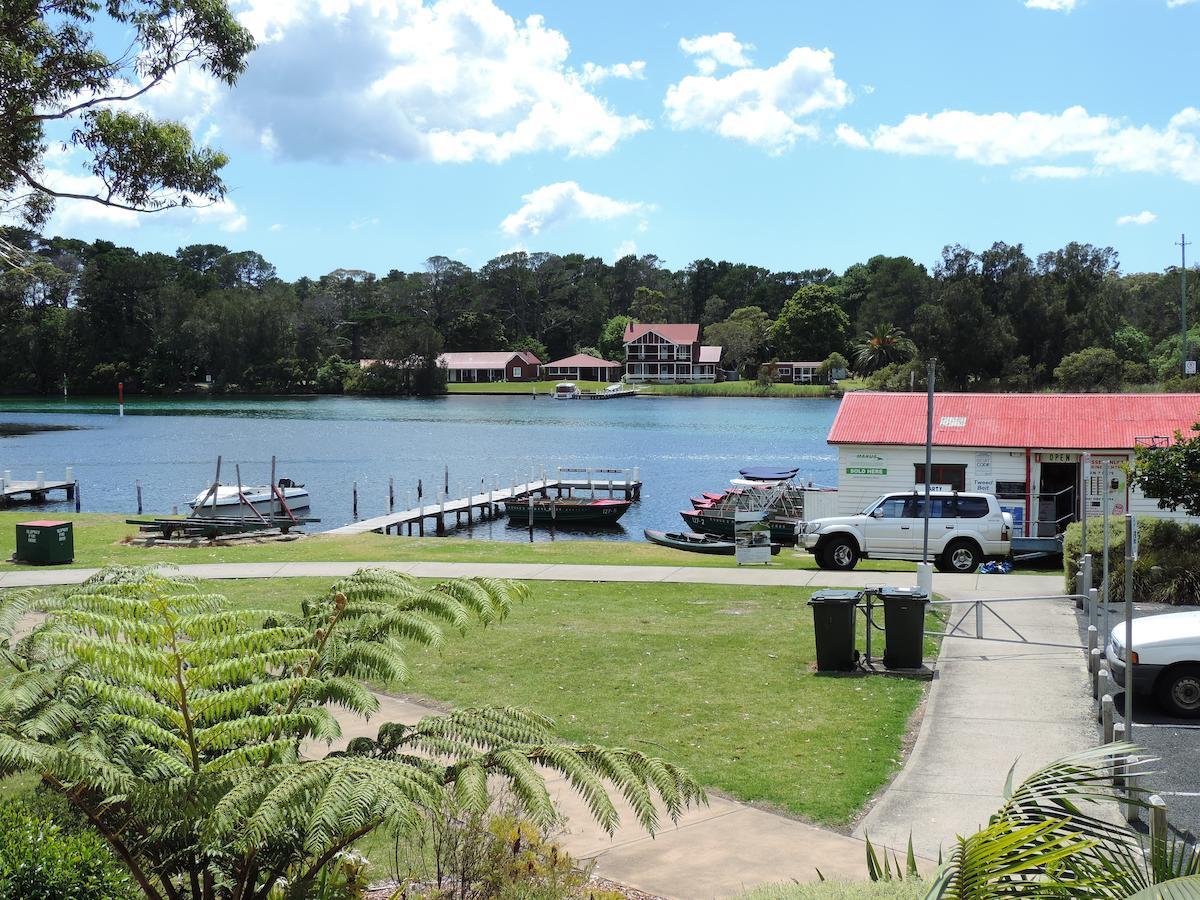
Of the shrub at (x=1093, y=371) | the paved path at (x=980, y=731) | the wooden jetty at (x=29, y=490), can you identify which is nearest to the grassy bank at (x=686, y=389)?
the shrub at (x=1093, y=371)

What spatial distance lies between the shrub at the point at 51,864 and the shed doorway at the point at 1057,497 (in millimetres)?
27439

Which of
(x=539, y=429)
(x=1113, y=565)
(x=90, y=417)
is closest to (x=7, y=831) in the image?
(x=1113, y=565)

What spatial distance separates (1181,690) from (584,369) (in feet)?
512

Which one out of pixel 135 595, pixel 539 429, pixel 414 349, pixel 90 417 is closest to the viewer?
pixel 135 595

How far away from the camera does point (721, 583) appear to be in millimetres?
20875

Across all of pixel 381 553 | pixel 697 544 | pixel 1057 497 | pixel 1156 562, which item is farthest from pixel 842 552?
pixel 381 553

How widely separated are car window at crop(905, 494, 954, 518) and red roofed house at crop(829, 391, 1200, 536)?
11.3ft

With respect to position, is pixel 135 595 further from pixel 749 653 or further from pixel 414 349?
pixel 414 349

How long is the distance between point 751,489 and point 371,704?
114 ft

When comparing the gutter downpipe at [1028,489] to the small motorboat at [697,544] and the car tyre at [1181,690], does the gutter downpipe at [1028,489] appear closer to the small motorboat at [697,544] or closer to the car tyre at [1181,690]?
the small motorboat at [697,544]

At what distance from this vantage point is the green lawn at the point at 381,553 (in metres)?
24.7

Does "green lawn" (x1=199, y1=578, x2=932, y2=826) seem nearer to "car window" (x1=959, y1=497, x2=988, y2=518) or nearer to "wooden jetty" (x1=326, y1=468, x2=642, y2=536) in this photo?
"car window" (x1=959, y1=497, x2=988, y2=518)

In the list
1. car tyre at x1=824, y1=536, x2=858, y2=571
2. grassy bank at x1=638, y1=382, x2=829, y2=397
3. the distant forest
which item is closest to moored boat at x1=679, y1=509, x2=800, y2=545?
car tyre at x1=824, y1=536, x2=858, y2=571

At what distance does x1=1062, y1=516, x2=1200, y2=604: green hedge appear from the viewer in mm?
19234
